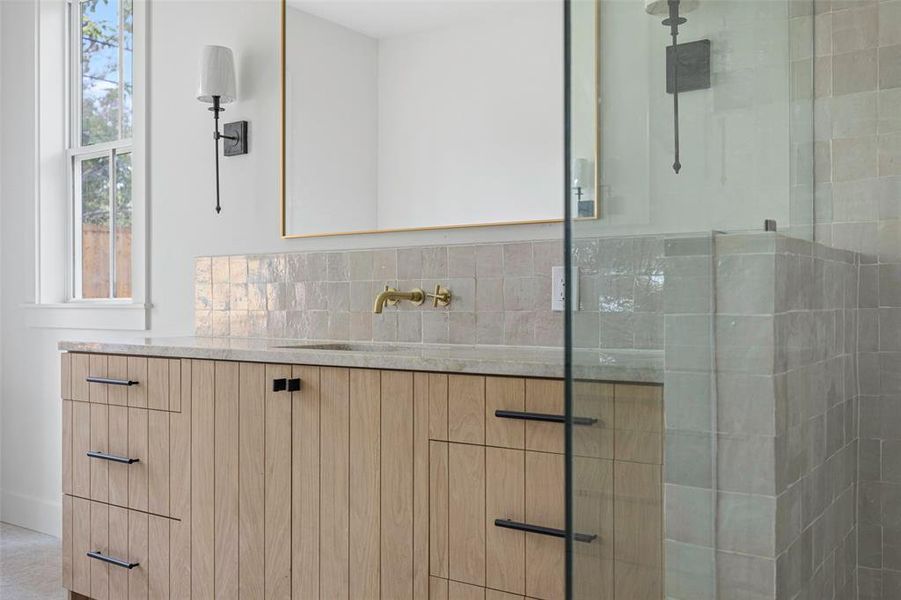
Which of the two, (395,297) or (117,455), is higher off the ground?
(395,297)

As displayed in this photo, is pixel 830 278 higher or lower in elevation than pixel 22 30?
lower

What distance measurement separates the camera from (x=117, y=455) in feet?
7.91

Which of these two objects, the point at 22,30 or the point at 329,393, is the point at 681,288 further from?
the point at 22,30

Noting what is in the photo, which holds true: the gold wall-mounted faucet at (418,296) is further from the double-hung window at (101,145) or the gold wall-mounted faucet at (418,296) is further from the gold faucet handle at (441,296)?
the double-hung window at (101,145)

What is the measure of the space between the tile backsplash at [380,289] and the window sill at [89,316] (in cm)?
37

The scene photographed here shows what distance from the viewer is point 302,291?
2.74 meters

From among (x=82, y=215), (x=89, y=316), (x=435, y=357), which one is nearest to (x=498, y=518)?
(x=435, y=357)

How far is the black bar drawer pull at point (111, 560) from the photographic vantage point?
7.74 ft

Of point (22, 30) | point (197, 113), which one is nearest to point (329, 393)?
point (197, 113)

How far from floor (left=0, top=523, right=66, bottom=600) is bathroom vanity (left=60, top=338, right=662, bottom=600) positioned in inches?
14.0

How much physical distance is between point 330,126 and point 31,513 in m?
2.44

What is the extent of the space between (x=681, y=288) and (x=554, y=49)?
1400 mm

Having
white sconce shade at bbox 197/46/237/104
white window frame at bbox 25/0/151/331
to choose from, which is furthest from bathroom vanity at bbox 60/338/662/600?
white window frame at bbox 25/0/151/331

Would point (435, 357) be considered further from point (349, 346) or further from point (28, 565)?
point (28, 565)
